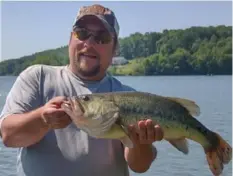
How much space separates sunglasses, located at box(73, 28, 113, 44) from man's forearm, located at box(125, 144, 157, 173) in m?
0.68

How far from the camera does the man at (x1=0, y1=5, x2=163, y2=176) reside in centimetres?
289

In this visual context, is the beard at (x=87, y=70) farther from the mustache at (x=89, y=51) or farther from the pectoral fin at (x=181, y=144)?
the pectoral fin at (x=181, y=144)

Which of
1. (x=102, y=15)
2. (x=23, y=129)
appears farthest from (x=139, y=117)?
(x=102, y=15)

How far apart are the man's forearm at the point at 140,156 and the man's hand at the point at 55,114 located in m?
0.58

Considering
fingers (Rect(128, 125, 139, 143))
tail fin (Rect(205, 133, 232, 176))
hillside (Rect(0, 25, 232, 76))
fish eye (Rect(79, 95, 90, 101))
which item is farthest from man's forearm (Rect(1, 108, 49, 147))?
hillside (Rect(0, 25, 232, 76))

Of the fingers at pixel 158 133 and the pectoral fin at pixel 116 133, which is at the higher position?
the pectoral fin at pixel 116 133

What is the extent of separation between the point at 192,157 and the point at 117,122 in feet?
33.2

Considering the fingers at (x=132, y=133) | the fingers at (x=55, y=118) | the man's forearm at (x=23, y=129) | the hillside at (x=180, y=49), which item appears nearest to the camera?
the fingers at (x=55, y=118)

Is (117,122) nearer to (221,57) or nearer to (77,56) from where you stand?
(77,56)

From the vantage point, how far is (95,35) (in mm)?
3260

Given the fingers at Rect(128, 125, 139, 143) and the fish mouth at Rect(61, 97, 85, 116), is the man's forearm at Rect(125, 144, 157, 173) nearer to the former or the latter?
the fingers at Rect(128, 125, 139, 143)

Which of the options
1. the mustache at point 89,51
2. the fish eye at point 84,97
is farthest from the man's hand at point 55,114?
the mustache at point 89,51

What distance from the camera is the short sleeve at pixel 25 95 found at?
3.01 metres

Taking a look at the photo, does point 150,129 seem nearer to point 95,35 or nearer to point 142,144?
point 142,144
